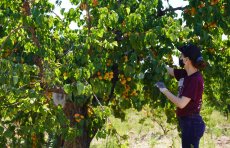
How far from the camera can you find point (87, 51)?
422 cm

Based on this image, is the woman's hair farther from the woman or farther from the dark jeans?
the dark jeans

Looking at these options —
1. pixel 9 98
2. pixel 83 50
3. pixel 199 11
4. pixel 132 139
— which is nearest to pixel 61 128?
pixel 9 98

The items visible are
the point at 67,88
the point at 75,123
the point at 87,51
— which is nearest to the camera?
the point at 67,88

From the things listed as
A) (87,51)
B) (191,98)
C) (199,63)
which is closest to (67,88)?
(87,51)

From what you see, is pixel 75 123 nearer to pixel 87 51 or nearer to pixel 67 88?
pixel 87 51

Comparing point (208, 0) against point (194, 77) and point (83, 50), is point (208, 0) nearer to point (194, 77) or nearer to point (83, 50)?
point (194, 77)

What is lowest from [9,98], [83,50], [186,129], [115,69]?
[186,129]

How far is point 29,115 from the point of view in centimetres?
597

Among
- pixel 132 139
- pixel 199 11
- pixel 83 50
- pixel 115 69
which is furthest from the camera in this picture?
pixel 132 139

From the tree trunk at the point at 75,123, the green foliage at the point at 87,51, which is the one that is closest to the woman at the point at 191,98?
the green foliage at the point at 87,51

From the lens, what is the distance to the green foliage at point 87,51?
3988mm

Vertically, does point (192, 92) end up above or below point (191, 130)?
above

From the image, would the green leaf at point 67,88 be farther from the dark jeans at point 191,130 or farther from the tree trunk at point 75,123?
the tree trunk at point 75,123

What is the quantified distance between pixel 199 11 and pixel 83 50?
56.5 inches
